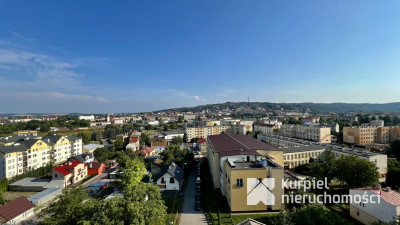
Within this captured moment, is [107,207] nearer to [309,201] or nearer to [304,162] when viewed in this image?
[309,201]

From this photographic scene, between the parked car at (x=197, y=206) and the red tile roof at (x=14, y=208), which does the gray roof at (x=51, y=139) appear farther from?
the parked car at (x=197, y=206)

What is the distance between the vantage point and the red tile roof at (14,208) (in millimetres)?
14909

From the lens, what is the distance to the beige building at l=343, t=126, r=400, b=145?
46.4 meters

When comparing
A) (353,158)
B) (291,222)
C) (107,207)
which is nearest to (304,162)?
(353,158)

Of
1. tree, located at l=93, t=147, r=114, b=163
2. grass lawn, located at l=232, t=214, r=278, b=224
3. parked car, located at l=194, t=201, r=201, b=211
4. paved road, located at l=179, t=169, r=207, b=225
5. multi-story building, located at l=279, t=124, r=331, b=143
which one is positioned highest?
multi-story building, located at l=279, t=124, r=331, b=143

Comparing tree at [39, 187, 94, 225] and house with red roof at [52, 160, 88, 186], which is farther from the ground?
tree at [39, 187, 94, 225]

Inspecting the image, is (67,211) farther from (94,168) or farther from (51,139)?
(51,139)

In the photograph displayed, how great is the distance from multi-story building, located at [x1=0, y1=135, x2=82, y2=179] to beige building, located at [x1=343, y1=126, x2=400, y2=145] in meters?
60.8

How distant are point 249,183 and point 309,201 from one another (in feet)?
13.1

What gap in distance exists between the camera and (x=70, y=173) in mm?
24547

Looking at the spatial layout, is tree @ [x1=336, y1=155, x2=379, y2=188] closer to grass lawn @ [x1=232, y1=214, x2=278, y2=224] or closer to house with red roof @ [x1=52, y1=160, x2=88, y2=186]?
grass lawn @ [x1=232, y1=214, x2=278, y2=224]

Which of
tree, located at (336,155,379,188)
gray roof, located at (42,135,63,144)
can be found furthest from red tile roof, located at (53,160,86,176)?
tree, located at (336,155,379,188)

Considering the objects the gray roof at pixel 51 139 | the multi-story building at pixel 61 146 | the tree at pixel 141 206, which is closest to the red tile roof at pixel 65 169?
the multi-story building at pixel 61 146

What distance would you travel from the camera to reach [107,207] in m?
9.65
